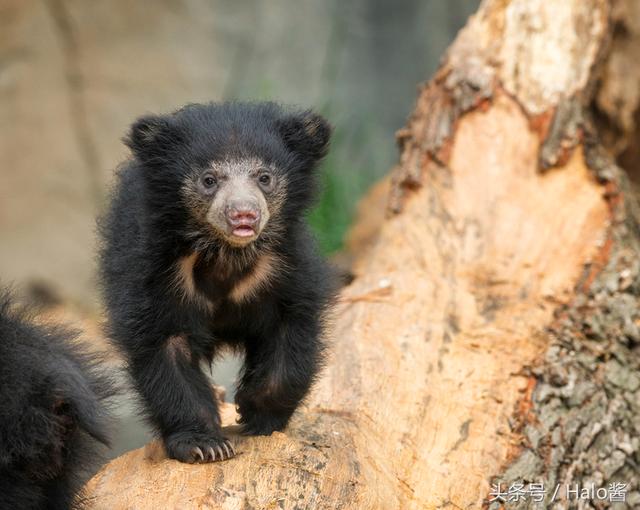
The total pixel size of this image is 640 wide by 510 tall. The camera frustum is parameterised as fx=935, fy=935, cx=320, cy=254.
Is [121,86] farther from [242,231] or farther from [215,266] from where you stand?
[242,231]

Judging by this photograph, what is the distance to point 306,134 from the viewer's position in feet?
14.7

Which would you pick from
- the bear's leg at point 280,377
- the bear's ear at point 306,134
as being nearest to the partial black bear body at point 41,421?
the bear's leg at point 280,377

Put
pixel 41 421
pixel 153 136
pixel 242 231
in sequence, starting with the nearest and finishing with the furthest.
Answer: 1. pixel 41 421
2. pixel 242 231
3. pixel 153 136

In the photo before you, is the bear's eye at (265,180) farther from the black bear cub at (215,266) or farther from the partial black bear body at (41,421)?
the partial black bear body at (41,421)

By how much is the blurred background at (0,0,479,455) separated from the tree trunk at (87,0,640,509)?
350cm

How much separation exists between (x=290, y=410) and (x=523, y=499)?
1.12 meters

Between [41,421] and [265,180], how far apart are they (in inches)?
58.1

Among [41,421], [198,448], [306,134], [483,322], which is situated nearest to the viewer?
[41,421]

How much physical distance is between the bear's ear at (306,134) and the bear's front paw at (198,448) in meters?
1.41

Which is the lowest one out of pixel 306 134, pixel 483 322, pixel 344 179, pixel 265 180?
pixel 483 322

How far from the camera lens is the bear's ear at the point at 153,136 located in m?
4.26

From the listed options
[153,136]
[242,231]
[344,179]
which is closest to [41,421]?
[242,231]

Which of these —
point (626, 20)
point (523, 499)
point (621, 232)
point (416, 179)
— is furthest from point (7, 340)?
point (626, 20)

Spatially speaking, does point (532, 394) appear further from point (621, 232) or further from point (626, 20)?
point (626, 20)
